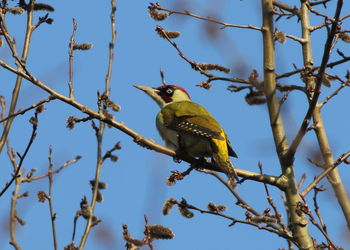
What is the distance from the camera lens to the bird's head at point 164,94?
28.9ft

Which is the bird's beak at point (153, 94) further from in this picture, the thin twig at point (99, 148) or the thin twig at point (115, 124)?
the thin twig at point (115, 124)

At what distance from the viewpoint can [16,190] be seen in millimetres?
5410

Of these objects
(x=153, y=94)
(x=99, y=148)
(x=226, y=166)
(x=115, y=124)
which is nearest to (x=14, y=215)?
(x=99, y=148)

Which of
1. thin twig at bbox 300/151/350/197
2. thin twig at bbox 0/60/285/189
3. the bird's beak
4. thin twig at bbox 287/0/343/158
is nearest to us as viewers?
thin twig at bbox 287/0/343/158

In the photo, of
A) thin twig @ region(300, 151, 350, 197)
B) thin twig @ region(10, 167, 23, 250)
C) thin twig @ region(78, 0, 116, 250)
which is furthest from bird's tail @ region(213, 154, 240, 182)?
thin twig @ region(10, 167, 23, 250)

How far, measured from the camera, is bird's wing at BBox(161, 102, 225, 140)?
6.94 m

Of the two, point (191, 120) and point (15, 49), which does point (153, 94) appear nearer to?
point (191, 120)

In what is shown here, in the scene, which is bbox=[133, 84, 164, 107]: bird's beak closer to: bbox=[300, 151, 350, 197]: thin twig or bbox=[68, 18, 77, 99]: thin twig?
bbox=[68, 18, 77, 99]: thin twig

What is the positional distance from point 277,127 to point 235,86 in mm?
817

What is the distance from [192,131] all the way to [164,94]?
1.99 metres

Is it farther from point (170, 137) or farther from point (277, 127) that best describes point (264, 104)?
point (170, 137)

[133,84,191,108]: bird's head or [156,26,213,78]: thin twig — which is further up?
[133,84,191,108]: bird's head

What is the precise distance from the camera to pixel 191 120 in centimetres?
735

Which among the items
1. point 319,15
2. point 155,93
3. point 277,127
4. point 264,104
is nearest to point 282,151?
point 277,127
